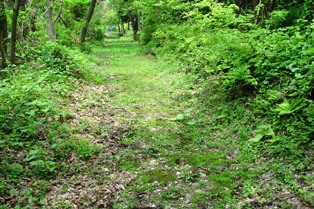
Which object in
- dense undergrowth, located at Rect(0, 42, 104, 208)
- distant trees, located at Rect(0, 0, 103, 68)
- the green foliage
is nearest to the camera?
dense undergrowth, located at Rect(0, 42, 104, 208)

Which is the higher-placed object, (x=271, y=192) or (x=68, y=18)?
(x=68, y=18)

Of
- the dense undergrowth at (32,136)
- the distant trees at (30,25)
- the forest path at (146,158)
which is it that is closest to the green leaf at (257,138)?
the forest path at (146,158)

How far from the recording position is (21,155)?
4.86m

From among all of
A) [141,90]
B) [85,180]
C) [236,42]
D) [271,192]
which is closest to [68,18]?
[141,90]

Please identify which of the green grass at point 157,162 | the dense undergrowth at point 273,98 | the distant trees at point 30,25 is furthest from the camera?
the distant trees at point 30,25

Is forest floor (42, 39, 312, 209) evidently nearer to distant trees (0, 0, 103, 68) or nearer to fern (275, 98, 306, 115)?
fern (275, 98, 306, 115)

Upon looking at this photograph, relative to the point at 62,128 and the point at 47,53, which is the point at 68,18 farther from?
the point at 62,128

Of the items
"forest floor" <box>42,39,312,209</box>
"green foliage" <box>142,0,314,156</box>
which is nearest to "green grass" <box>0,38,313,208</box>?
"forest floor" <box>42,39,312,209</box>

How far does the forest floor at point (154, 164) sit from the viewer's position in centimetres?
403

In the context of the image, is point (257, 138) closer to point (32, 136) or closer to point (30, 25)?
point (32, 136)

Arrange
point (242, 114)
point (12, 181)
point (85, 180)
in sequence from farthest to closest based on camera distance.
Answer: point (242, 114)
point (85, 180)
point (12, 181)

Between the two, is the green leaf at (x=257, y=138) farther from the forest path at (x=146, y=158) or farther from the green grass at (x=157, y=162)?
the forest path at (x=146, y=158)

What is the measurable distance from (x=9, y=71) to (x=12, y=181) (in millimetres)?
5069

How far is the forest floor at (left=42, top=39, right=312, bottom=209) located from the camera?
4031 millimetres
